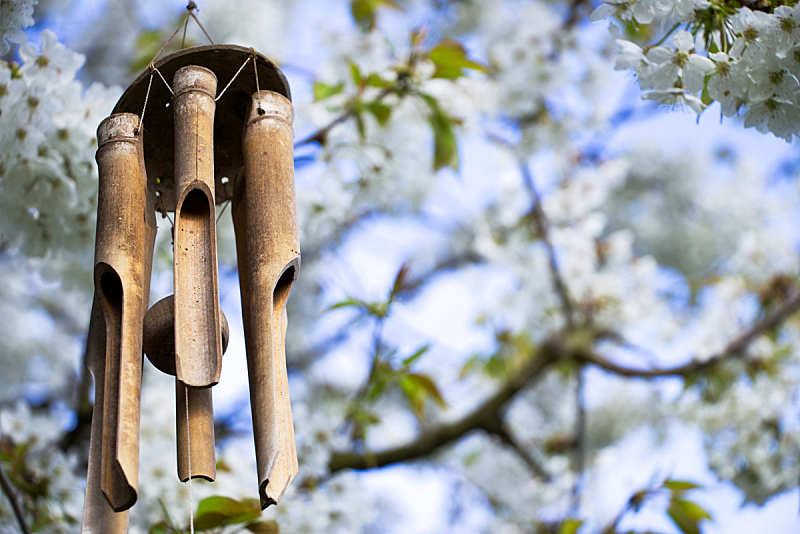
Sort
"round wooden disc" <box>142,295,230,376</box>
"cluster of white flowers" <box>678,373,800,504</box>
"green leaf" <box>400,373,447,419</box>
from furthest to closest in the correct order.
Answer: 1. "cluster of white flowers" <box>678,373,800,504</box>
2. "green leaf" <box>400,373,447,419</box>
3. "round wooden disc" <box>142,295,230,376</box>

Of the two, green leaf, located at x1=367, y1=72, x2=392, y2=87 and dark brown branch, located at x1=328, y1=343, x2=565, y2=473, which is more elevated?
green leaf, located at x1=367, y1=72, x2=392, y2=87

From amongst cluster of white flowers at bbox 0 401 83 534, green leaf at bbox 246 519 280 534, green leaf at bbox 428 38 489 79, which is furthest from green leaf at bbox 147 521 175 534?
green leaf at bbox 428 38 489 79

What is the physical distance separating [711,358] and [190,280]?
274 cm

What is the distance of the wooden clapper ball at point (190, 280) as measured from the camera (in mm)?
778

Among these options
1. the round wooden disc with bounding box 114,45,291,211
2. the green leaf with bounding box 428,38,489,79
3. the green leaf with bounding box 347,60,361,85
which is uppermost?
the green leaf with bounding box 347,60,361,85

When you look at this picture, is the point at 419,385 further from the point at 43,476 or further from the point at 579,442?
the point at 579,442

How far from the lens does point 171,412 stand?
8.79 feet

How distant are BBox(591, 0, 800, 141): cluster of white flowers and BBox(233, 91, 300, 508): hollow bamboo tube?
1.89 feet

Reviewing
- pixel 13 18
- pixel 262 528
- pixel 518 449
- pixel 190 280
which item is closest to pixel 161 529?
pixel 262 528

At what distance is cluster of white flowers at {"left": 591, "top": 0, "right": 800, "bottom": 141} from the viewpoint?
3.36 feet

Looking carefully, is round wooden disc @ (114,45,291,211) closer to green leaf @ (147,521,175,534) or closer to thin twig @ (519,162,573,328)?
green leaf @ (147,521,175,534)

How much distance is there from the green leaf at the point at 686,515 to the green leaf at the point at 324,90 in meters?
1.39

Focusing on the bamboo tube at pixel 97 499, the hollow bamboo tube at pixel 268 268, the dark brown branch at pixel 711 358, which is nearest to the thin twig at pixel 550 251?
the dark brown branch at pixel 711 358

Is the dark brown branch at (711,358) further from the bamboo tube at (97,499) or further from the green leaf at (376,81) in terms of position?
the bamboo tube at (97,499)
